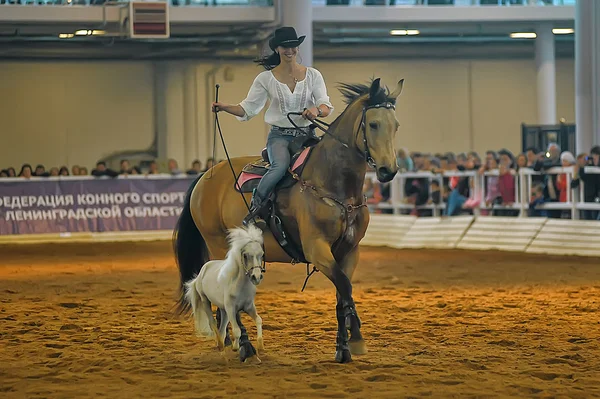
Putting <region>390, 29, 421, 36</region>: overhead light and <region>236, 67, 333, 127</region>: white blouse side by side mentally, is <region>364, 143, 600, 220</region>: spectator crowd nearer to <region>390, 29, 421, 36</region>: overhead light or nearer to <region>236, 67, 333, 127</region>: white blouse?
<region>390, 29, 421, 36</region>: overhead light

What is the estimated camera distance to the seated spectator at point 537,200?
17.7 m

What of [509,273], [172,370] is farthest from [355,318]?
[509,273]

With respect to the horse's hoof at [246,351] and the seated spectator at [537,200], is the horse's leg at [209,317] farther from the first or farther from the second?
the seated spectator at [537,200]

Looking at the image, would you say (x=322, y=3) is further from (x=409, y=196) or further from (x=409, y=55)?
(x=409, y=196)

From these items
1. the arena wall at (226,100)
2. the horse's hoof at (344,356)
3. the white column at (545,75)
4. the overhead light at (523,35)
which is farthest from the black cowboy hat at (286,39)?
the overhead light at (523,35)

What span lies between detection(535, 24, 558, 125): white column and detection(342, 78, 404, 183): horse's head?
24.6 metres

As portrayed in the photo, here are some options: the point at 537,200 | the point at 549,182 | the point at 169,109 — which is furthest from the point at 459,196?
the point at 169,109

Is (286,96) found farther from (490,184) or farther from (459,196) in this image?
(459,196)

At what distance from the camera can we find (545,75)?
3150cm

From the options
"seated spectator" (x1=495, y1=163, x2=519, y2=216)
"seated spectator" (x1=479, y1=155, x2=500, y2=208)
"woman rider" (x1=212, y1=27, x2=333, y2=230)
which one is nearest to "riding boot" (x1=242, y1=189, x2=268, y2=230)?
"woman rider" (x1=212, y1=27, x2=333, y2=230)

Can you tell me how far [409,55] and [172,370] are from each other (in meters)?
28.6

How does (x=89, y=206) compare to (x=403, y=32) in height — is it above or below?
below

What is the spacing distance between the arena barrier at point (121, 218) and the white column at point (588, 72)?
491 cm

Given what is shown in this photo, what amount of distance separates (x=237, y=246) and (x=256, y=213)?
1023 millimetres
